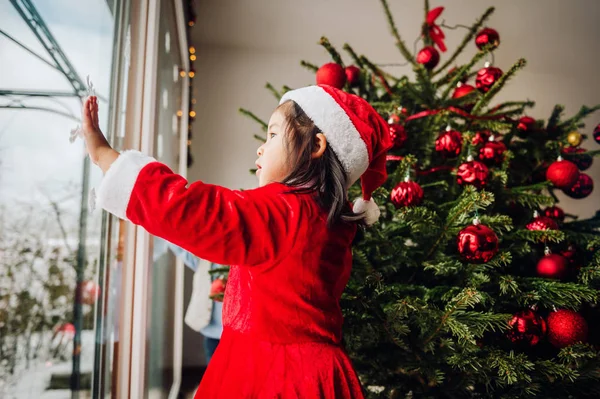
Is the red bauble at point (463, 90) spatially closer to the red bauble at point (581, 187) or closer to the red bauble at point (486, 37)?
the red bauble at point (486, 37)

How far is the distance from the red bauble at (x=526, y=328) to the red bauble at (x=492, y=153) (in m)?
0.41

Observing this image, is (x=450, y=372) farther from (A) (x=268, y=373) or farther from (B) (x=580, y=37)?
(B) (x=580, y=37)

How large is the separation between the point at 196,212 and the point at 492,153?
878mm

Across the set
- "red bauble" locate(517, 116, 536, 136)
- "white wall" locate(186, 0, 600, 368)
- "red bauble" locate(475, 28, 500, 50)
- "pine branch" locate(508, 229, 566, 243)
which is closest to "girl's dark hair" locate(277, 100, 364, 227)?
"pine branch" locate(508, 229, 566, 243)

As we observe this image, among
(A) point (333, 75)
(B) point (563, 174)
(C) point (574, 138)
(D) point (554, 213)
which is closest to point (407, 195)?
(A) point (333, 75)

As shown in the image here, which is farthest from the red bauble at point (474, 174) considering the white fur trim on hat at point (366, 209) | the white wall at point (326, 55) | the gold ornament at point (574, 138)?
the white wall at point (326, 55)

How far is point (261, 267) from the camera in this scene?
1.86 feet

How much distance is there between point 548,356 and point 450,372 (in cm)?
26

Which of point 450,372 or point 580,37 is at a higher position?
point 580,37

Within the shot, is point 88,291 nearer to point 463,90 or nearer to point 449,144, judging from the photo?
point 449,144

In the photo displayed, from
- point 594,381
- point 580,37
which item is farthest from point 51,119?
point 580,37

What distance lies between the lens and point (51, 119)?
0.55 meters

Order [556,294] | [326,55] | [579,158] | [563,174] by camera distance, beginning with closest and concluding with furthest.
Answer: [556,294]
[563,174]
[579,158]
[326,55]

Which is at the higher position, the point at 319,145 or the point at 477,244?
the point at 319,145
